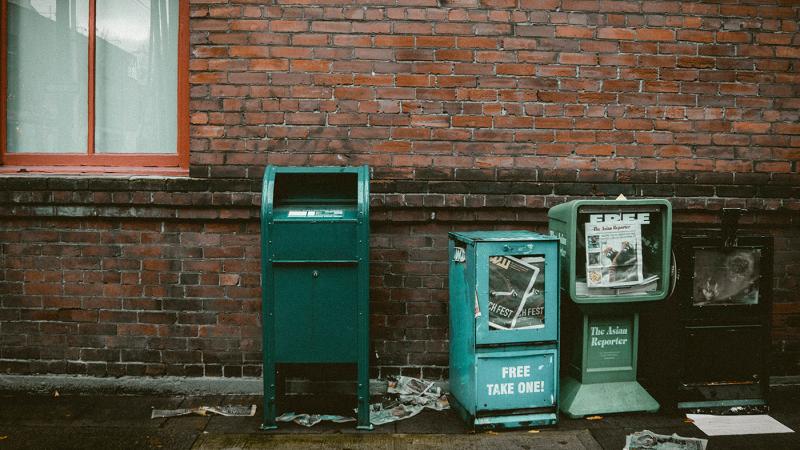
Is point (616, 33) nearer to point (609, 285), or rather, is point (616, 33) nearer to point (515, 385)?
point (609, 285)

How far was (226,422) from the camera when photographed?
4.07 m

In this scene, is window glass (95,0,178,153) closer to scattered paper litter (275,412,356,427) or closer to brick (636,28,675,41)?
scattered paper litter (275,412,356,427)

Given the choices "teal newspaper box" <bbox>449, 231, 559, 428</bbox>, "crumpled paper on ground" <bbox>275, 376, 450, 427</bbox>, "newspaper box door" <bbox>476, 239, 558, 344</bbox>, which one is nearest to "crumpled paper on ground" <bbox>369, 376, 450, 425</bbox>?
"crumpled paper on ground" <bbox>275, 376, 450, 427</bbox>

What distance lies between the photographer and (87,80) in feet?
16.2

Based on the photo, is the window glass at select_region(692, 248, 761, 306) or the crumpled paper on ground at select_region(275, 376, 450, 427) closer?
the crumpled paper on ground at select_region(275, 376, 450, 427)

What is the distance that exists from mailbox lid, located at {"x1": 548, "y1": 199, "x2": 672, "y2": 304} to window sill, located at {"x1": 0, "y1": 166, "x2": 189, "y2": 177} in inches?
117

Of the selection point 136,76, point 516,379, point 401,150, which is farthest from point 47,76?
point 516,379

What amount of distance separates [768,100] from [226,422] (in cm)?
470

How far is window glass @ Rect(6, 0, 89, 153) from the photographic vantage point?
16.1 feet

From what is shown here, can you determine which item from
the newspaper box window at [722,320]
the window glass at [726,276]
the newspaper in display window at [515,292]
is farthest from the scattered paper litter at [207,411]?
the window glass at [726,276]

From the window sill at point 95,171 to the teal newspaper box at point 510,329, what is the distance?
94.6 inches

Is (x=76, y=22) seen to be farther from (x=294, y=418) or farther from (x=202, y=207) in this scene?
(x=294, y=418)

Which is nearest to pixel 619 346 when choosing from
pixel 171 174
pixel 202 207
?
pixel 202 207

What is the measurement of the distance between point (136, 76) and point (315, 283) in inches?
98.5
